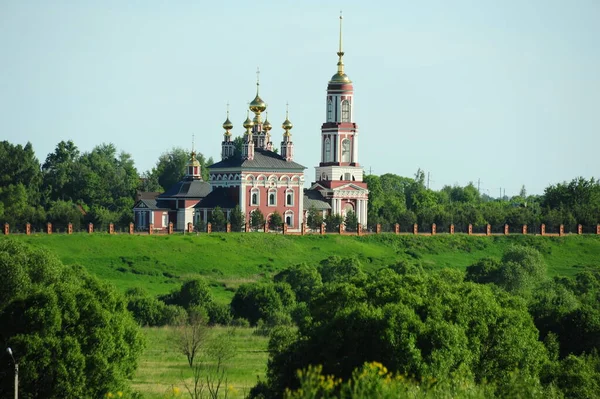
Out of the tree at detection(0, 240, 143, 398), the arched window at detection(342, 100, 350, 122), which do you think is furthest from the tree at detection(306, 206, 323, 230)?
the tree at detection(0, 240, 143, 398)

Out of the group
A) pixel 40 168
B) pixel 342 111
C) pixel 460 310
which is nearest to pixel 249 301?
pixel 460 310

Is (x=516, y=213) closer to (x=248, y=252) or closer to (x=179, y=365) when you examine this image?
(x=248, y=252)

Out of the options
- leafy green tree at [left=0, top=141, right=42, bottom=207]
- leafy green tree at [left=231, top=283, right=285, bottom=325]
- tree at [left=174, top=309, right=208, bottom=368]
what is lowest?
tree at [left=174, top=309, right=208, bottom=368]

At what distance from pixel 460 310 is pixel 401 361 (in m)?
3.62

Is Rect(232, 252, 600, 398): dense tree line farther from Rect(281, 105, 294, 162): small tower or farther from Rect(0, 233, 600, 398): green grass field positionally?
Rect(281, 105, 294, 162): small tower

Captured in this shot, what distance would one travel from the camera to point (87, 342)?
35.6 metres

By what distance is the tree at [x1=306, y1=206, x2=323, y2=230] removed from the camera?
245 feet

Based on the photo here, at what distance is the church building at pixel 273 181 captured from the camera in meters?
76.1

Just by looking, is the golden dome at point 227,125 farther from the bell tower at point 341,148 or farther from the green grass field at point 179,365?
the green grass field at point 179,365

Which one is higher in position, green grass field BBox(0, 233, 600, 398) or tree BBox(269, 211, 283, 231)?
tree BBox(269, 211, 283, 231)

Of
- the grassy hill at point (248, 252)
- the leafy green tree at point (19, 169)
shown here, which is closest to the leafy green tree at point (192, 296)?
the grassy hill at point (248, 252)

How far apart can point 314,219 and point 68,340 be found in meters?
40.6

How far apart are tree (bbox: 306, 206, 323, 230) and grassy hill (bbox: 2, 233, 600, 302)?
10.2 ft

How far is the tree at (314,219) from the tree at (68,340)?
1429 inches
